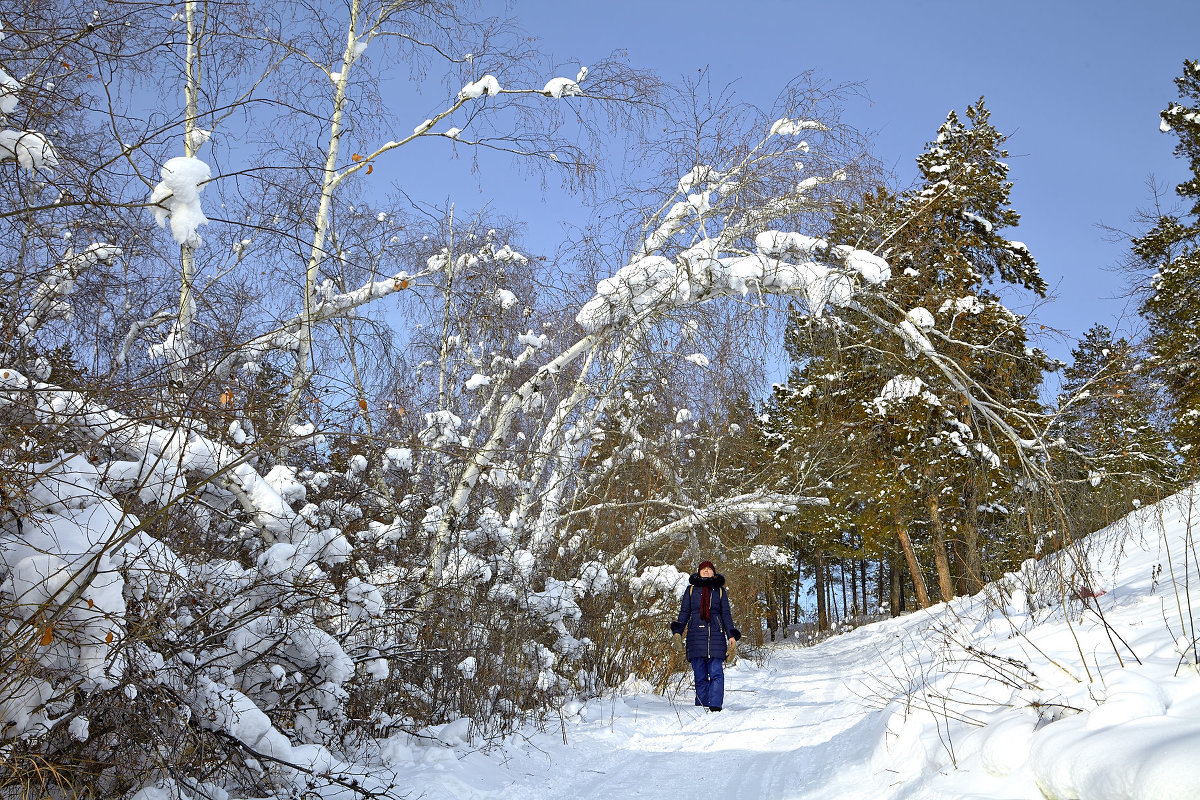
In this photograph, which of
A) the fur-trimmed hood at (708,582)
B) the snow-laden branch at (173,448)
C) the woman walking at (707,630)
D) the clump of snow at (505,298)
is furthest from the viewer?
the fur-trimmed hood at (708,582)

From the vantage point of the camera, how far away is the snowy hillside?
293 cm

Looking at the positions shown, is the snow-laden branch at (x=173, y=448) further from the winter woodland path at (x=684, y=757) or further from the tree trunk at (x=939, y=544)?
the tree trunk at (x=939, y=544)

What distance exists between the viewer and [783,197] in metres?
6.89

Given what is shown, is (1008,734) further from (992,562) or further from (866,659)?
(866,659)

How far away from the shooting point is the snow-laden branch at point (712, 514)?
9.84m

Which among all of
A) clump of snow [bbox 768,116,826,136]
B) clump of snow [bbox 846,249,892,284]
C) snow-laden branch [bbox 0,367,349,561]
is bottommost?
snow-laden branch [bbox 0,367,349,561]

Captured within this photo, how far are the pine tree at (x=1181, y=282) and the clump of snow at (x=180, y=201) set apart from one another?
1904 centimetres

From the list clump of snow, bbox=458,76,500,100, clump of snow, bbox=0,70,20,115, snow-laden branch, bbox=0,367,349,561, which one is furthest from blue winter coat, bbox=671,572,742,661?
clump of snow, bbox=0,70,20,115

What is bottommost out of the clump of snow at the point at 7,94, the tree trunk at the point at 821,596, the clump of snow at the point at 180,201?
the tree trunk at the point at 821,596

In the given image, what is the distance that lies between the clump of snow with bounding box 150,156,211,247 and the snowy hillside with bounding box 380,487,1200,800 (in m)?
3.25

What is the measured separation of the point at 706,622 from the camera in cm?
851

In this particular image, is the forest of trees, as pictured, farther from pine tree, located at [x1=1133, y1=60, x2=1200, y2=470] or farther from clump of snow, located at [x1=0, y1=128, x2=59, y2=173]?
pine tree, located at [x1=1133, y1=60, x2=1200, y2=470]

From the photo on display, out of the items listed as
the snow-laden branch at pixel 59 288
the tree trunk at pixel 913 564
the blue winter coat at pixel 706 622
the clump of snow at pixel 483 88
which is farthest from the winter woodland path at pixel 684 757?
the tree trunk at pixel 913 564

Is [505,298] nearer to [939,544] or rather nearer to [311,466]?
[311,466]
